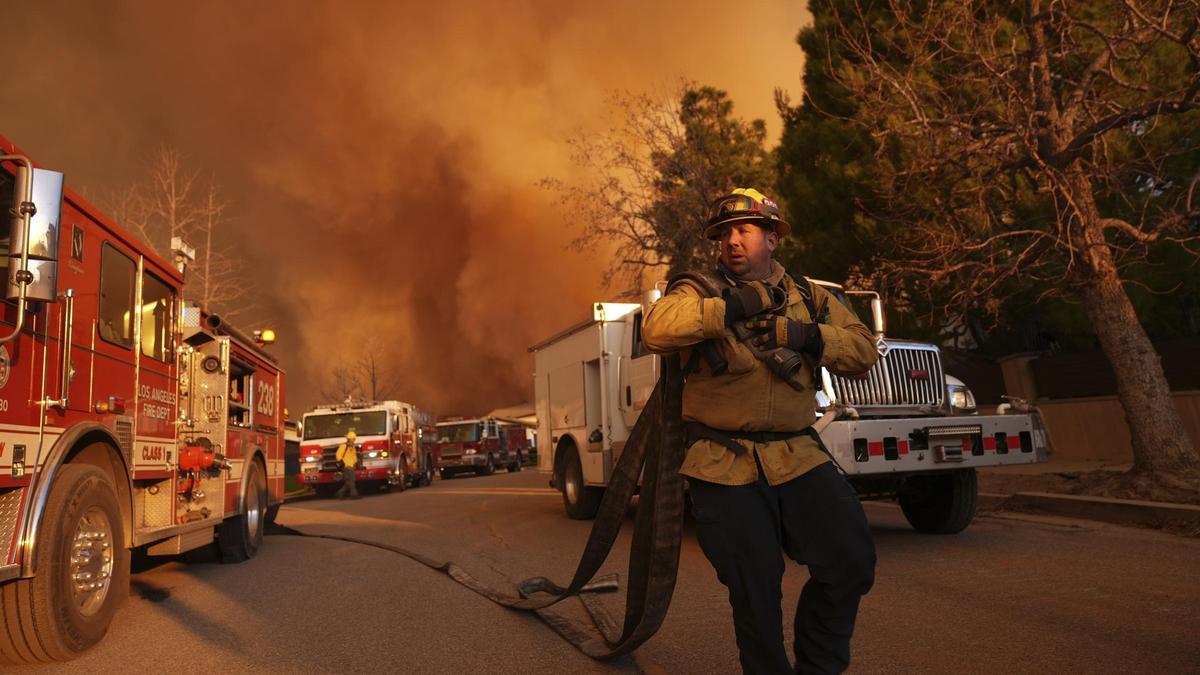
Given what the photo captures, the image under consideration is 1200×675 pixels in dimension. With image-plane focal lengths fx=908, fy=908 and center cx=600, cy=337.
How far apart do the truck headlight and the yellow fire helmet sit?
18.8ft

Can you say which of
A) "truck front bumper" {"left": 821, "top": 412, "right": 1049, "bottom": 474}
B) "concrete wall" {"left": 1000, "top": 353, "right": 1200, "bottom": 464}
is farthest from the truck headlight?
"concrete wall" {"left": 1000, "top": 353, "right": 1200, "bottom": 464}

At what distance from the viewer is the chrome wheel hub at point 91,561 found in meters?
4.87

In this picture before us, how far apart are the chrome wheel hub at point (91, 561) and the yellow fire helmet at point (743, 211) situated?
3.86m

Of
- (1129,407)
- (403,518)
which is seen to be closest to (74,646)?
(403,518)

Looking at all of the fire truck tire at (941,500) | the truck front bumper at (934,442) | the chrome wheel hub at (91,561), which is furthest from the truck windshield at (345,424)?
the chrome wheel hub at (91,561)

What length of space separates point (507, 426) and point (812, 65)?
27.7 m

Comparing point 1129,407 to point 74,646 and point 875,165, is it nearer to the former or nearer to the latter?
point 875,165

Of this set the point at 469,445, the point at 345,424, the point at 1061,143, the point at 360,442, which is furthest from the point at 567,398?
the point at 469,445

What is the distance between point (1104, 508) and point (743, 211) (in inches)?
314

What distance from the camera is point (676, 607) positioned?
5.63 m

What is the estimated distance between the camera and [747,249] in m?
3.10

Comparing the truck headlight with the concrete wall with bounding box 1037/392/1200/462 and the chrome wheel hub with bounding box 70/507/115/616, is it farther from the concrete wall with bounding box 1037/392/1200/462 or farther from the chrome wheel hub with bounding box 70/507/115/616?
the concrete wall with bounding box 1037/392/1200/462

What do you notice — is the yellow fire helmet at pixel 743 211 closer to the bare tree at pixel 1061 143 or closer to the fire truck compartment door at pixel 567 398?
the bare tree at pixel 1061 143

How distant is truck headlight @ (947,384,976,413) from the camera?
26.9 ft
